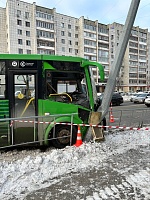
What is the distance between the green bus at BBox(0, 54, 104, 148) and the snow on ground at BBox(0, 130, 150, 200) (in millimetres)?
567

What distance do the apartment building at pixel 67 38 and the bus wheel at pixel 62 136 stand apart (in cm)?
3124

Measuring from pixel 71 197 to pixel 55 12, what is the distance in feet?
186

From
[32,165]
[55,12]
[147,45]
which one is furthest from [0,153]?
[147,45]

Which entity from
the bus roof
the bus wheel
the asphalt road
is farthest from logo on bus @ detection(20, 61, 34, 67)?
the asphalt road

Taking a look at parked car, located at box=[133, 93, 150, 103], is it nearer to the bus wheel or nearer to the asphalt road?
the asphalt road

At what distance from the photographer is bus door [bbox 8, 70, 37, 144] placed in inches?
212

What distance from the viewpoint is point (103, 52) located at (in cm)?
6444

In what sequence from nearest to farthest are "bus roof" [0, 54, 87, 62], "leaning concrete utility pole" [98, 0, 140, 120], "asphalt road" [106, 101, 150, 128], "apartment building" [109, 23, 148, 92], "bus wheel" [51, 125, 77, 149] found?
"bus roof" [0, 54, 87, 62], "bus wheel" [51, 125, 77, 149], "leaning concrete utility pole" [98, 0, 140, 120], "asphalt road" [106, 101, 150, 128], "apartment building" [109, 23, 148, 92]

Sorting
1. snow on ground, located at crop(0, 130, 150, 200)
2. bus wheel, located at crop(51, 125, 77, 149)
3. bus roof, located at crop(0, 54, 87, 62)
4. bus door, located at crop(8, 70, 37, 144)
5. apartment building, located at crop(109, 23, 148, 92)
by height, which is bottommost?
snow on ground, located at crop(0, 130, 150, 200)

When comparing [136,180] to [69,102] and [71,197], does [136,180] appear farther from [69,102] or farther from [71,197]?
[69,102]

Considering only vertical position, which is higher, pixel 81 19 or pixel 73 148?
pixel 81 19

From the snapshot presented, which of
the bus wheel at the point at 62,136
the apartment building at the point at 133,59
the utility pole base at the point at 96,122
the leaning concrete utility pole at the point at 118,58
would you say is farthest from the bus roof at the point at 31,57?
the apartment building at the point at 133,59

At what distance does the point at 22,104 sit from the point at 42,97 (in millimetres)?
629

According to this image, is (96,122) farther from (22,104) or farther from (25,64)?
(25,64)
